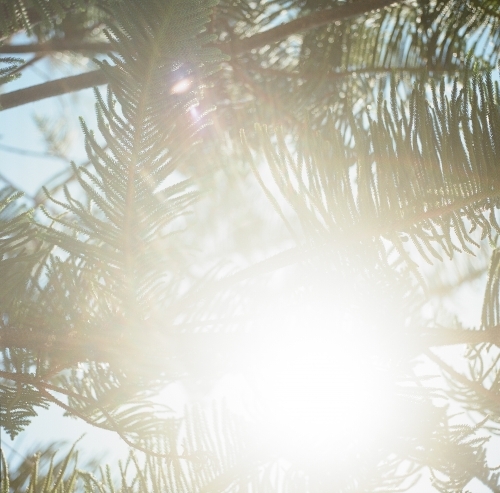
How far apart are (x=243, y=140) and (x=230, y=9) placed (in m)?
1.07

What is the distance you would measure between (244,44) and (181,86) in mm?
681

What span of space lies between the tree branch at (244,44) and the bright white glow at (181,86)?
56cm

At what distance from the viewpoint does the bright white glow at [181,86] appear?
647mm

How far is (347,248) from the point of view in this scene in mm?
708

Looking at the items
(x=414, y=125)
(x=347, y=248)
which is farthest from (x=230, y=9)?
(x=347, y=248)

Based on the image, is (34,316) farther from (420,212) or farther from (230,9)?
(230,9)

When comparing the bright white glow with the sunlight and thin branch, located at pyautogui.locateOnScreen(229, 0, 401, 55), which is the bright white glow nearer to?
the sunlight

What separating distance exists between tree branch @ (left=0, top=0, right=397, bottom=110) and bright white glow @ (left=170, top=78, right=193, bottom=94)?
22.2 inches

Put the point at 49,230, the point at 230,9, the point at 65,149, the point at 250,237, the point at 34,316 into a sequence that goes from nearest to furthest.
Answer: the point at 49,230 < the point at 34,316 < the point at 230,9 < the point at 250,237 < the point at 65,149

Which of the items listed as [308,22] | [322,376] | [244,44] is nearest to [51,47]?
[244,44]

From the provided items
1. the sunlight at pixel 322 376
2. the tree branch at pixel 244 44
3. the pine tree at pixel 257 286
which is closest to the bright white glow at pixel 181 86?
the pine tree at pixel 257 286

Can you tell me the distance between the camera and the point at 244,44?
1245 mm

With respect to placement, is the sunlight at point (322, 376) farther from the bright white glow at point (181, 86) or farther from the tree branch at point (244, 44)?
the tree branch at point (244, 44)

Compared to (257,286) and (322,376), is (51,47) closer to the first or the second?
(257,286)
